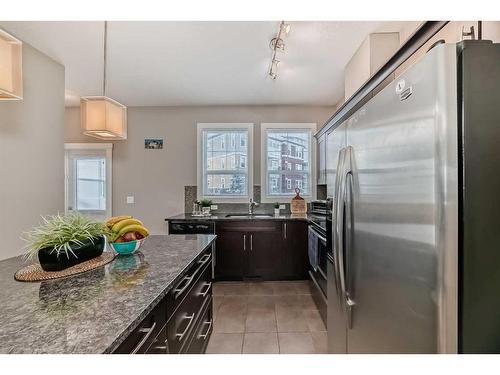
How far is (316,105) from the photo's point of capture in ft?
14.8

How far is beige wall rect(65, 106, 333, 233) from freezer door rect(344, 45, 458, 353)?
11.3 feet

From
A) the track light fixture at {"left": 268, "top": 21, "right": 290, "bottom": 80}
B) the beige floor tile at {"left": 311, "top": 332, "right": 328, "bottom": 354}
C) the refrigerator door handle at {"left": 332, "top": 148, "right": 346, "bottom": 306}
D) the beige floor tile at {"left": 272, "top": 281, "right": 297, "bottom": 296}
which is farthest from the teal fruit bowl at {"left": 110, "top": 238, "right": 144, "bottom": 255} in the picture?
the beige floor tile at {"left": 272, "top": 281, "right": 297, "bottom": 296}

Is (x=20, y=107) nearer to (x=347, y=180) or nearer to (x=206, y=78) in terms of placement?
(x=206, y=78)

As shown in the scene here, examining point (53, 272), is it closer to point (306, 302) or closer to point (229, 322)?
point (229, 322)

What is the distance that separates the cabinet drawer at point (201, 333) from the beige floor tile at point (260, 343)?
379 mm

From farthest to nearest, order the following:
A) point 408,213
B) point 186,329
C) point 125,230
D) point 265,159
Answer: point 265,159
point 125,230
point 186,329
point 408,213

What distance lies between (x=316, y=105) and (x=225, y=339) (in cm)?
364

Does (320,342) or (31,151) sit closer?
(320,342)

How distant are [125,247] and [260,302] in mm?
2066

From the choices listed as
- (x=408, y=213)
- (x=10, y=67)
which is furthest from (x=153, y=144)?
(x=408, y=213)

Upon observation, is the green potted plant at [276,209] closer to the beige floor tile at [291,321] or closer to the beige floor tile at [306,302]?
the beige floor tile at [306,302]

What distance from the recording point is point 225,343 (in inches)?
92.6

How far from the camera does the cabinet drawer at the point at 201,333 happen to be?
1681 millimetres
